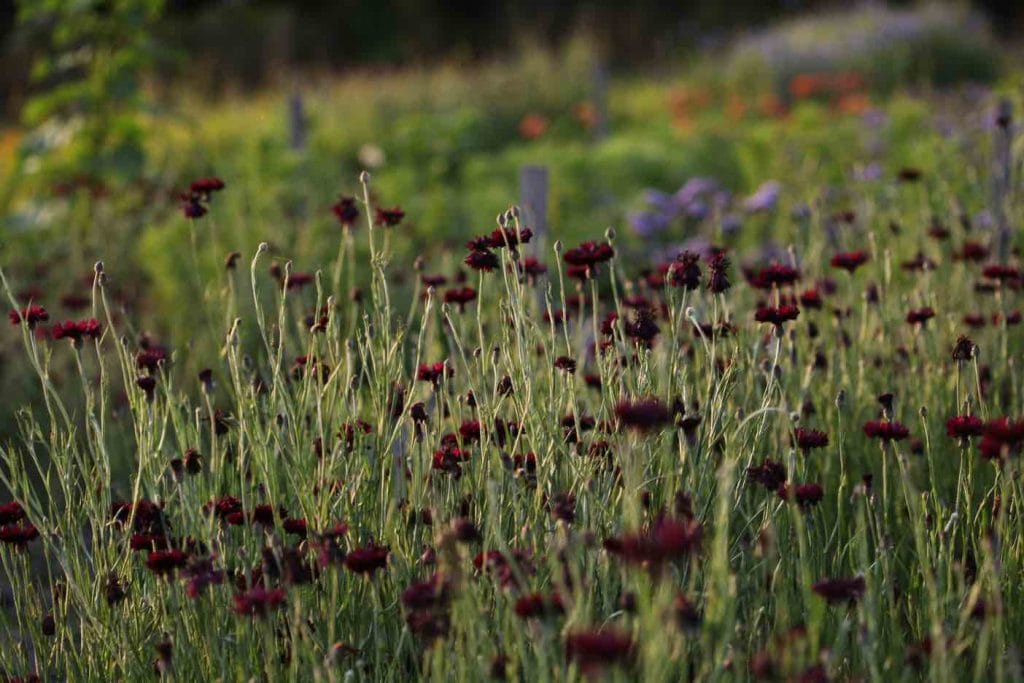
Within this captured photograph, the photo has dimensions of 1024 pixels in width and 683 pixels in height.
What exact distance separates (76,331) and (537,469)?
2.96ft

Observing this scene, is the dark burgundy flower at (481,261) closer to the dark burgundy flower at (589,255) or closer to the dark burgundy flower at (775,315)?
the dark burgundy flower at (589,255)

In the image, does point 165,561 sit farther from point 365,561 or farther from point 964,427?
point 964,427

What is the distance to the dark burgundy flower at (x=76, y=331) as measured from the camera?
2.28m

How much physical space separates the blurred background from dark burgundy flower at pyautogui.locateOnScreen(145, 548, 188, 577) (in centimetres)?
117

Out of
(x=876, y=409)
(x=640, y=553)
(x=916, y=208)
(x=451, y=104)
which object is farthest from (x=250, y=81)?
(x=640, y=553)

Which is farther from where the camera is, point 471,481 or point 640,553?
point 471,481

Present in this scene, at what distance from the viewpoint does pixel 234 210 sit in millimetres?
5941

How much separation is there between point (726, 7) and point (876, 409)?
2188cm

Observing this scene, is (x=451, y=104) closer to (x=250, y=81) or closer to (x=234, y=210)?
(x=234, y=210)

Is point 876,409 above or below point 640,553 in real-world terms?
below

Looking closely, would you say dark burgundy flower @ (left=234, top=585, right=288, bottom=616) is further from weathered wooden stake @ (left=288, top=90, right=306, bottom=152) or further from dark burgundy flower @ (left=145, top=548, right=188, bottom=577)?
weathered wooden stake @ (left=288, top=90, right=306, bottom=152)

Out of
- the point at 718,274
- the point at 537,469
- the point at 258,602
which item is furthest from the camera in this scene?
the point at 718,274

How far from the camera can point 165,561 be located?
1896 millimetres

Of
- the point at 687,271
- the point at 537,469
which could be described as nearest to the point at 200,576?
the point at 537,469
